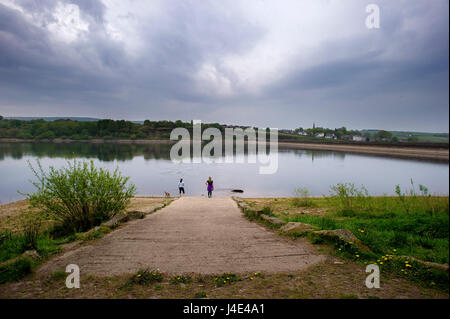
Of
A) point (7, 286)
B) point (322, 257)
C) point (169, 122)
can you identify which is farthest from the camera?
point (169, 122)

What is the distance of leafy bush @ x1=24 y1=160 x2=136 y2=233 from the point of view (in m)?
7.14

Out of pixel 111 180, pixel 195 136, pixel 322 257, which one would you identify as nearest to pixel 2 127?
pixel 195 136

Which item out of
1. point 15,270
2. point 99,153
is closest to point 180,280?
point 15,270

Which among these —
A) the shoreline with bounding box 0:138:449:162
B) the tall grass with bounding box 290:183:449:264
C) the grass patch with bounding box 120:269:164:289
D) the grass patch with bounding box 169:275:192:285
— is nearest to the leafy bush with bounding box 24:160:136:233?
the grass patch with bounding box 120:269:164:289

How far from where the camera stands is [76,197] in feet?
24.1

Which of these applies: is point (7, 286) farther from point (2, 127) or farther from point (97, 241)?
point (2, 127)

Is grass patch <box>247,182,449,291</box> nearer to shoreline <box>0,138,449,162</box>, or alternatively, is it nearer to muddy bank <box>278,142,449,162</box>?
shoreline <box>0,138,449,162</box>

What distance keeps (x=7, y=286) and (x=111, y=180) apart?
4.71m

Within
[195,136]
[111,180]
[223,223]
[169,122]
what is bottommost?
[223,223]

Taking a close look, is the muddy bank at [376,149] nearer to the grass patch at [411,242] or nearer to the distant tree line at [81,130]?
the grass patch at [411,242]

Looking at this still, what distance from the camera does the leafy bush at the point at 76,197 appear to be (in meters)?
7.14

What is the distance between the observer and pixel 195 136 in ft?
418

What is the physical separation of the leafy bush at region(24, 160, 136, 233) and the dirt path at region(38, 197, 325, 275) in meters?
1.77

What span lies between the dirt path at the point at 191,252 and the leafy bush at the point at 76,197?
5.79ft
